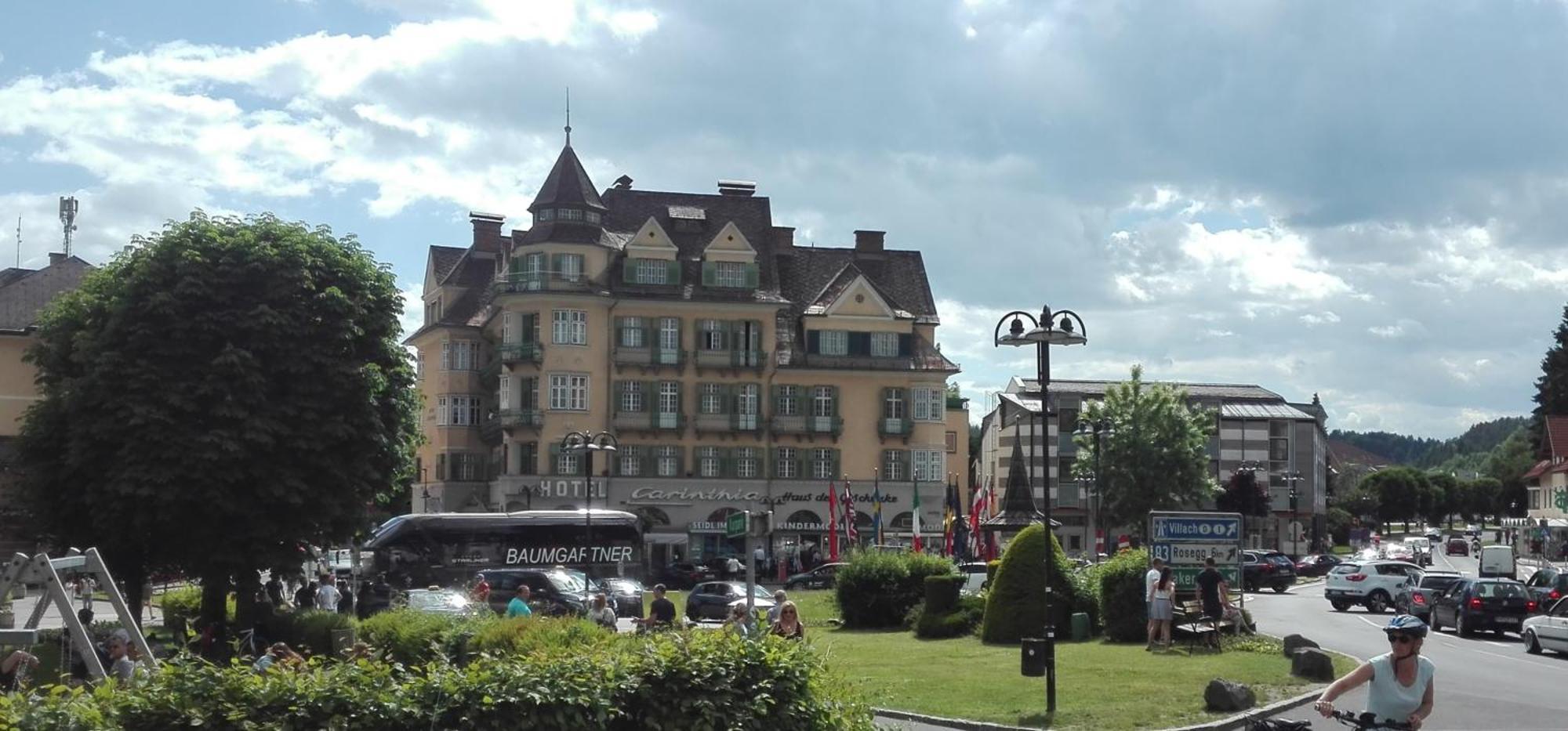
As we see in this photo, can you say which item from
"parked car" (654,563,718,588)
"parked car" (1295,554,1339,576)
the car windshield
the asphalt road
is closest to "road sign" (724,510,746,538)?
the asphalt road

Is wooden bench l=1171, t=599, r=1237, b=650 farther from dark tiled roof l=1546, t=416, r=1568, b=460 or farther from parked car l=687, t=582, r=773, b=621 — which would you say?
dark tiled roof l=1546, t=416, r=1568, b=460

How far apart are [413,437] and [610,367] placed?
30137 millimetres

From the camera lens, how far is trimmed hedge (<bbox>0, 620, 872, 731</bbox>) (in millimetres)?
10164

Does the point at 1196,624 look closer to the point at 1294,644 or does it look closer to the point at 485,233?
the point at 1294,644

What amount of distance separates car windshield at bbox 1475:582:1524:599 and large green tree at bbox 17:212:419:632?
26.0 metres

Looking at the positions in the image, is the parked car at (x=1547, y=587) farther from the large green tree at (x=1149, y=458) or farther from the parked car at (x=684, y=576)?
the large green tree at (x=1149, y=458)

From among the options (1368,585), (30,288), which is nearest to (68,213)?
(30,288)

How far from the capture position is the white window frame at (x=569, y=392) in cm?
7000

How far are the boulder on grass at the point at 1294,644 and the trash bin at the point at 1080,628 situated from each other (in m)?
5.73

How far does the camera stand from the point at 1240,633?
30.0m

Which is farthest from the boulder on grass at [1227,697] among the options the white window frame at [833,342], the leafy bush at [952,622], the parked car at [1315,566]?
the parked car at [1315,566]

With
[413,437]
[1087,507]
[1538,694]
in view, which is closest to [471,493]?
[413,437]

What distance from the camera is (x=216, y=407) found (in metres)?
36.2

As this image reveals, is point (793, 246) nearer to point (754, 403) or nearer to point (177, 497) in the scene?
point (754, 403)
